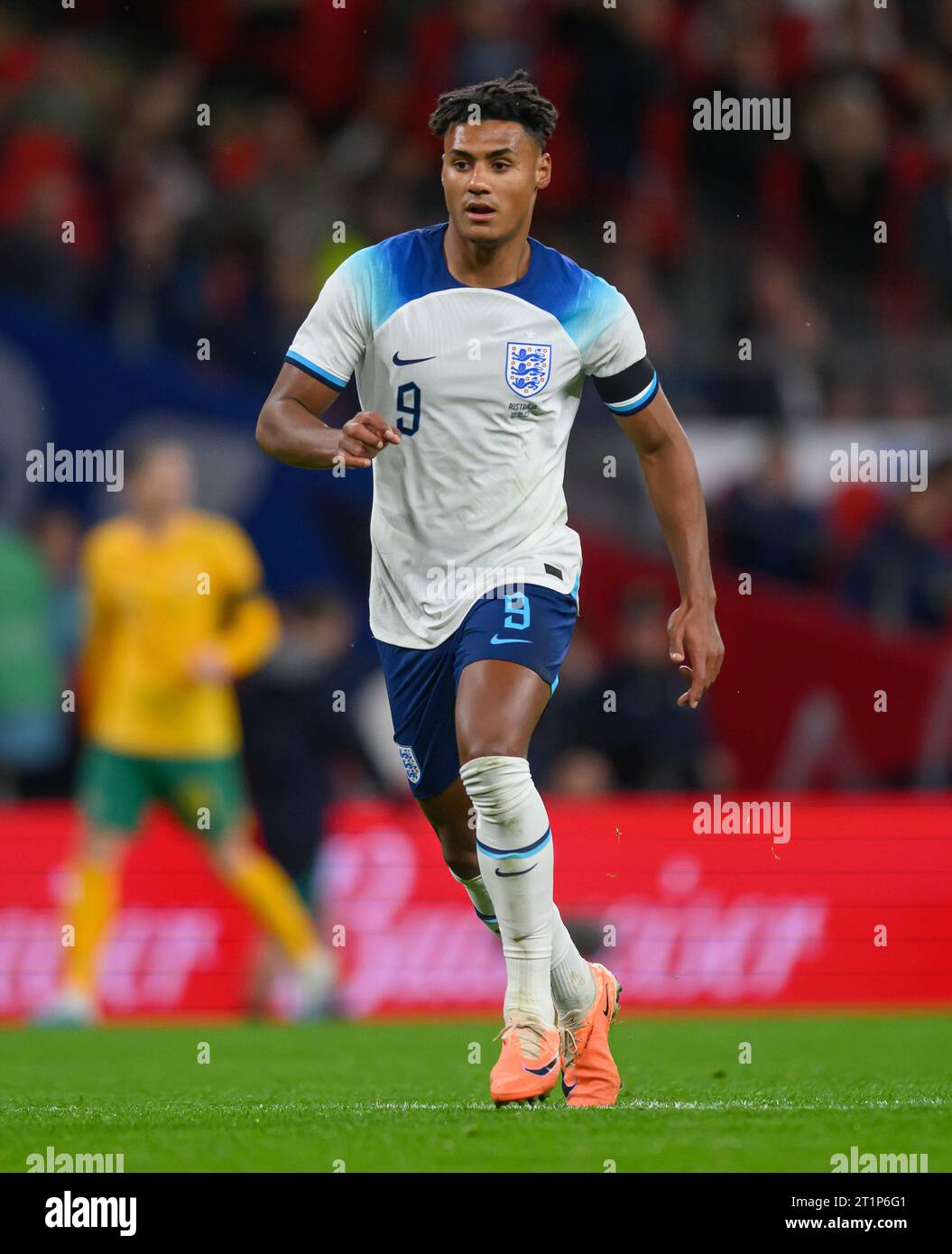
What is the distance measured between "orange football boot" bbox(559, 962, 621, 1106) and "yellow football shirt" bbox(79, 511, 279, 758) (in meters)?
5.16

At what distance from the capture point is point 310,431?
5.39 m

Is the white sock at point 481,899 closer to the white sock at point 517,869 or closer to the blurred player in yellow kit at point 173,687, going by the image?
the white sock at point 517,869

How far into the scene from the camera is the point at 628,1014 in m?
10.9

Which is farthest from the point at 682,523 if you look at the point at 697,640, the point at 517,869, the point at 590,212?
the point at 590,212

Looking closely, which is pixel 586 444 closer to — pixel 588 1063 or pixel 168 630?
pixel 168 630

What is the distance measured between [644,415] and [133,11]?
11975 mm

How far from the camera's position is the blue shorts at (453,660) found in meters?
5.48

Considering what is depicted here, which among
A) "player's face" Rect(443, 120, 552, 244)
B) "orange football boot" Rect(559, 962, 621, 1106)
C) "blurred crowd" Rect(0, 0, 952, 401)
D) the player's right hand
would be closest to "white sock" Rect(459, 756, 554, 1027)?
"orange football boot" Rect(559, 962, 621, 1106)

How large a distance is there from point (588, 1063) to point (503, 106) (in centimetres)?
254

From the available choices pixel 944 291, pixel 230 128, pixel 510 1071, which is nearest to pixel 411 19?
pixel 230 128

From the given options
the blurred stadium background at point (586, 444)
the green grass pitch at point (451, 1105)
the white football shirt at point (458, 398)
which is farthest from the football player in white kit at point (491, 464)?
the blurred stadium background at point (586, 444)

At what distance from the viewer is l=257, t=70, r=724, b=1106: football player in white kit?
214 inches

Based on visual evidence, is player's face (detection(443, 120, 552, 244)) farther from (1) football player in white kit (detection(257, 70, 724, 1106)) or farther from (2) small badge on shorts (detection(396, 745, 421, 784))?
(2) small badge on shorts (detection(396, 745, 421, 784))

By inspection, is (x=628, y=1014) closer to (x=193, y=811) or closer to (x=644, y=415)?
(x=193, y=811)
